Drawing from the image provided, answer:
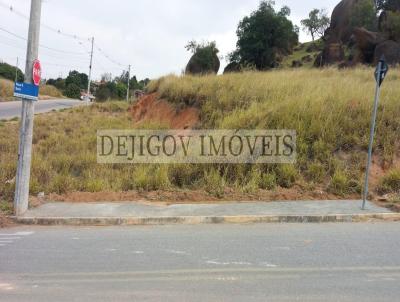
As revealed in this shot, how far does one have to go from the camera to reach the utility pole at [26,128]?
8.01 m

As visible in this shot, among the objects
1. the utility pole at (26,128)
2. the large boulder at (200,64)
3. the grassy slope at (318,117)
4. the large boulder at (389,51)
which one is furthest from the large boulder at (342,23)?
the utility pole at (26,128)

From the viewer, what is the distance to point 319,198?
30.2 ft

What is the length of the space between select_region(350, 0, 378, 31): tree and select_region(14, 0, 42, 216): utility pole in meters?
38.7

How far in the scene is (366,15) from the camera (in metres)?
40.5

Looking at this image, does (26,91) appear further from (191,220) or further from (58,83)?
(58,83)

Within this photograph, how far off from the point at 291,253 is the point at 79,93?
84099 millimetres

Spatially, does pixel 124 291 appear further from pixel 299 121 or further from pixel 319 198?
pixel 299 121

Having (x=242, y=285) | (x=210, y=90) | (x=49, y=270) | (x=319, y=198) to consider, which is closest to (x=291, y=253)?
(x=242, y=285)

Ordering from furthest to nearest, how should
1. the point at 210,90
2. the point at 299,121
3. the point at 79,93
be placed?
the point at 79,93 → the point at 210,90 → the point at 299,121

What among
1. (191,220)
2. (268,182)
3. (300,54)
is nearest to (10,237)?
(191,220)

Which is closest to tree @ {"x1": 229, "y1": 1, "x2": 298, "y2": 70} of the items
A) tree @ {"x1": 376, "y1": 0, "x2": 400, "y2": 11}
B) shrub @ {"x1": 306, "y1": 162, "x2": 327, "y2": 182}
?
tree @ {"x1": 376, "y1": 0, "x2": 400, "y2": 11}

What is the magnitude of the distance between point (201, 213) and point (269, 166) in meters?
3.09

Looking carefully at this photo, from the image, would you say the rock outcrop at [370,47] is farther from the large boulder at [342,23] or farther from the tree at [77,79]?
the tree at [77,79]

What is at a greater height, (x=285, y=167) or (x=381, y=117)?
(x=381, y=117)
